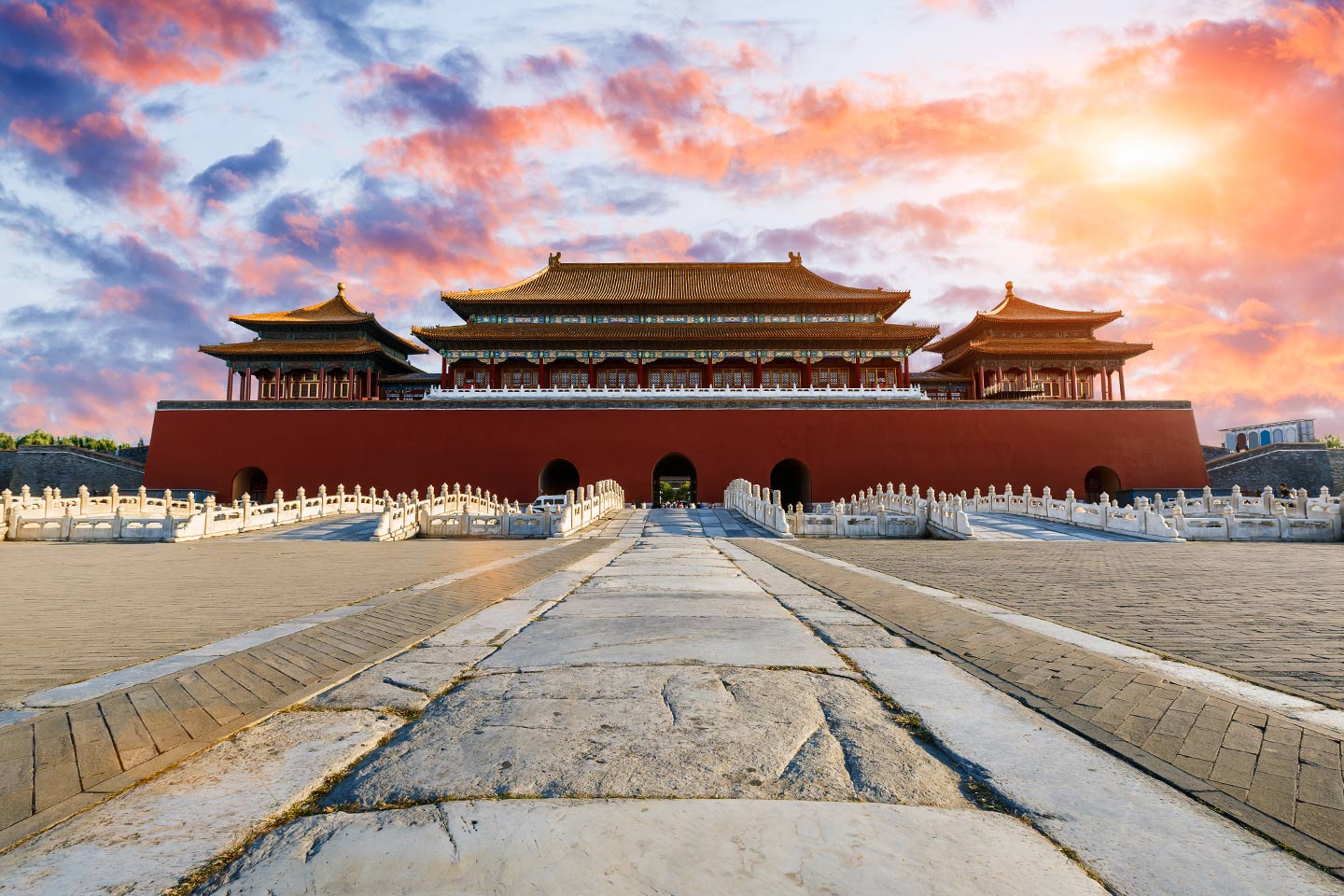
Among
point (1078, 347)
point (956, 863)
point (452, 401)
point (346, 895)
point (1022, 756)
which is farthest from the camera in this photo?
point (1078, 347)

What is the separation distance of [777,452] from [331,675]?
21998 millimetres

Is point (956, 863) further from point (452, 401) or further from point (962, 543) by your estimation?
point (452, 401)

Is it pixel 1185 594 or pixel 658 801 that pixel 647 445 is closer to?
pixel 1185 594

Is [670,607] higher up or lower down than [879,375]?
lower down

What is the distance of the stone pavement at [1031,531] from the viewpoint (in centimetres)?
1327

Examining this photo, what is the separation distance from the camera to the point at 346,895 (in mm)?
1182

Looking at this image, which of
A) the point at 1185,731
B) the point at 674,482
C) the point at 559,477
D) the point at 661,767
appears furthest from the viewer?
the point at 674,482

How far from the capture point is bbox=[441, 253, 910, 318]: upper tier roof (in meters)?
26.8

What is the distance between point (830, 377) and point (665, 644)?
25.3 meters

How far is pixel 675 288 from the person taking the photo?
29.0 m

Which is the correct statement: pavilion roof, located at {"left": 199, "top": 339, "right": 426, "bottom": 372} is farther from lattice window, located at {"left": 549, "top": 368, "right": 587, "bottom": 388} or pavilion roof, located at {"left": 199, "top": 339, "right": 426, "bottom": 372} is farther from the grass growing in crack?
the grass growing in crack

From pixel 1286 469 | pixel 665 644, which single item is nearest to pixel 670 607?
pixel 665 644

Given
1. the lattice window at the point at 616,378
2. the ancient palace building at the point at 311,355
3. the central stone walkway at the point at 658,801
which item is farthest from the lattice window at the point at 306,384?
the central stone walkway at the point at 658,801

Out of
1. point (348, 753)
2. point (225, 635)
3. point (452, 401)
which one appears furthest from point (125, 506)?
point (348, 753)
